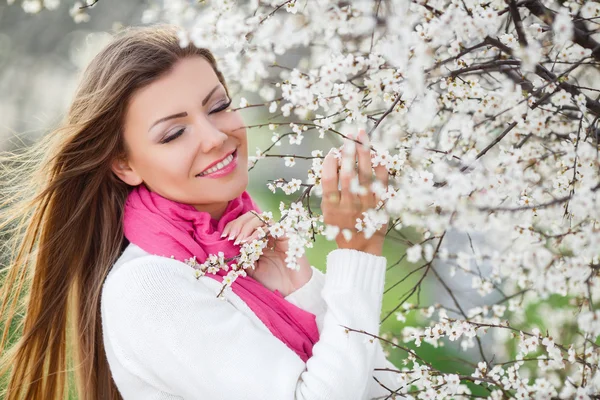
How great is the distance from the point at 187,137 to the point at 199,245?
12.1 inches

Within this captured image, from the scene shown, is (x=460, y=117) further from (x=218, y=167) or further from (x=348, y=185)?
(x=218, y=167)

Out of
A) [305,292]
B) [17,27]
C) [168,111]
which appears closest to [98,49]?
[168,111]

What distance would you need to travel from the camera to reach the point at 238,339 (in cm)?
159

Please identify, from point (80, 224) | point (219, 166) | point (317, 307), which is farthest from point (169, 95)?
point (317, 307)

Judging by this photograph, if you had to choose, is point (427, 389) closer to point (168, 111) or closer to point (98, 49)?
point (168, 111)

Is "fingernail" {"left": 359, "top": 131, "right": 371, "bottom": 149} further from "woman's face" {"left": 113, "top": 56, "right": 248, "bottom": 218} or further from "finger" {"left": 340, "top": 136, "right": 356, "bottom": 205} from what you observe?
"woman's face" {"left": 113, "top": 56, "right": 248, "bottom": 218}

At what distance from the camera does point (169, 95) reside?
1750 mm

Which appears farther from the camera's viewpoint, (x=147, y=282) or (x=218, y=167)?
(x=218, y=167)

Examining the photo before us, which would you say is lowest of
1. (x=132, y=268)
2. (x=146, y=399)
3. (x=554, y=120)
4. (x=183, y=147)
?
(x=146, y=399)

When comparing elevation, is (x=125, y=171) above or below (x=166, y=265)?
above

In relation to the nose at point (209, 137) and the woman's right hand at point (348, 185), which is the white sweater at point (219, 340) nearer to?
the woman's right hand at point (348, 185)

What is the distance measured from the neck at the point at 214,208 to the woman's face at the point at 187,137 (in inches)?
1.9

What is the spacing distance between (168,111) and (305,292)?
659 millimetres

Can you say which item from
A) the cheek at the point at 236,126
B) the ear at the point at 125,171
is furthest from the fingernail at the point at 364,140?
the ear at the point at 125,171
